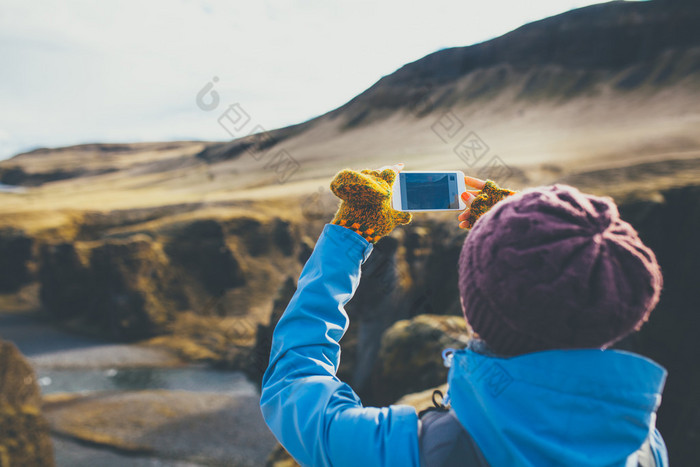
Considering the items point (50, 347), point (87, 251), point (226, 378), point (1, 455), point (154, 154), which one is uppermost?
point (154, 154)

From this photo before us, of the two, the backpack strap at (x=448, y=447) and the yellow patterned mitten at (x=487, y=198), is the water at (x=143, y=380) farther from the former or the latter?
the backpack strap at (x=448, y=447)

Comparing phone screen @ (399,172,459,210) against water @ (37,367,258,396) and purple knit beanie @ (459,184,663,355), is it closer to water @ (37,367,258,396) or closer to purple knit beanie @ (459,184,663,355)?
purple knit beanie @ (459,184,663,355)

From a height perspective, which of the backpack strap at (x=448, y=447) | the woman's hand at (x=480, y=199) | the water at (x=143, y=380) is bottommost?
the water at (x=143, y=380)

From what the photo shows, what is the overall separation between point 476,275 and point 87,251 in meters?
23.6

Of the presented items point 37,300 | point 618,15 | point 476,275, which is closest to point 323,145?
point 618,15

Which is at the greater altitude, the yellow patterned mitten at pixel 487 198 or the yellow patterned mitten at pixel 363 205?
the yellow patterned mitten at pixel 363 205

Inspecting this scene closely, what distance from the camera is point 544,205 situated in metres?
0.90

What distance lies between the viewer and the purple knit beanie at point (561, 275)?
85 centimetres

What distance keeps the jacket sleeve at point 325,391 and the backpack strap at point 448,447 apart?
0.02m

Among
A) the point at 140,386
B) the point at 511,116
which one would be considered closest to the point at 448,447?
the point at 140,386

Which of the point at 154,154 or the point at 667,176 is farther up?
the point at 154,154

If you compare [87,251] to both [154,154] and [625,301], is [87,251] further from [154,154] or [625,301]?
[154,154]

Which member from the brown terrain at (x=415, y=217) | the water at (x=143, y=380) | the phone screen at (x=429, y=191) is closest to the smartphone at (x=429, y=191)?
the phone screen at (x=429, y=191)

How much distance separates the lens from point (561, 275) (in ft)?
2.78
